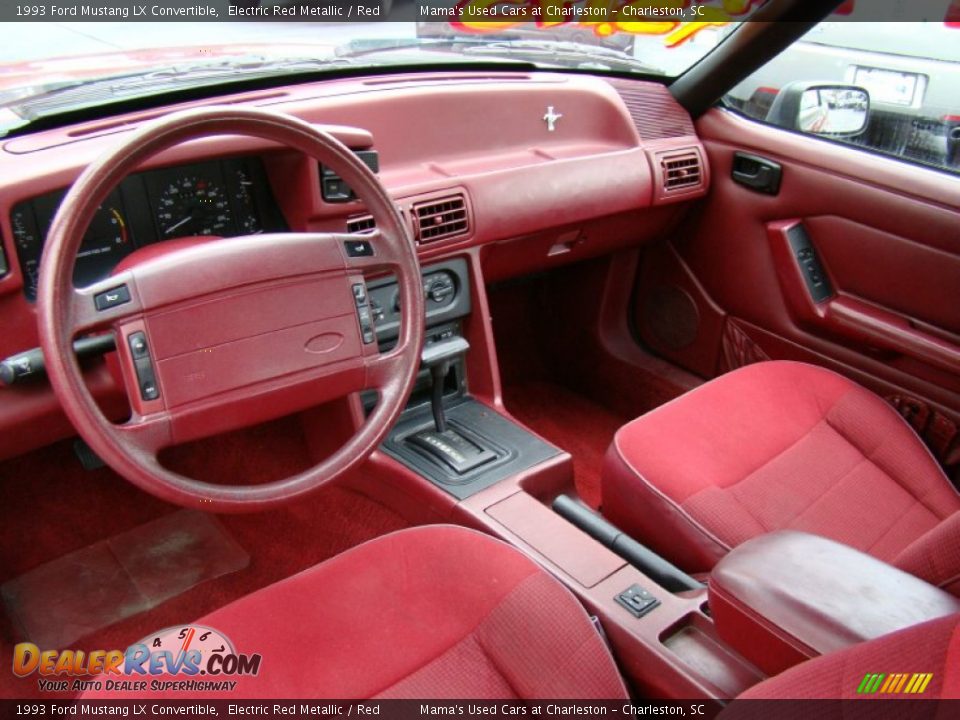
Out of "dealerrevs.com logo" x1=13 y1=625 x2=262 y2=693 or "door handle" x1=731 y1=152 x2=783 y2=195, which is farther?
"door handle" x1=731 y1=152 x2=783 y2=195

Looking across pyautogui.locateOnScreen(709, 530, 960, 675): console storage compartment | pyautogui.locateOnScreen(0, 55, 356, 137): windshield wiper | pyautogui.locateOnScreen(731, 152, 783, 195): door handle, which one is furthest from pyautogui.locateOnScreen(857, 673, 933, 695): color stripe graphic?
pyautogui.locateOnScreen(731, 152, 783, 195): door handle

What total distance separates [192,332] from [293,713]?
51 cm

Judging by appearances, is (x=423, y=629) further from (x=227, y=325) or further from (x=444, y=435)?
(x=444, y=435)

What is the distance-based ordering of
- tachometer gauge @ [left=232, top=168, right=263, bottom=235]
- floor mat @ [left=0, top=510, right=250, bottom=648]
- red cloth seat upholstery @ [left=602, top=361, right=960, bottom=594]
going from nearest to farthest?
1. red cloth seat upholstery @ [left=602, top=361, right=960, bottom=594]
2. tachometer gauge @ [left=232, top=168, right=263, bottom=235]
3. floor mat @ [left=0, top=510, right=250, bottom=648]

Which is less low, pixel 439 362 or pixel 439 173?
pixel 439 173

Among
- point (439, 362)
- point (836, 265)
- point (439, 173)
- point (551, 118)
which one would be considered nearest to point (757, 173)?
point (836, 265)

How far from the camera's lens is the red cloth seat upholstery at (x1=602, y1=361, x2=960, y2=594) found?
1524 millimetres

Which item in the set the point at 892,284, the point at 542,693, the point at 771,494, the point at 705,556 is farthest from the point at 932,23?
the point at 542,693

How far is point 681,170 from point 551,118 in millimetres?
376

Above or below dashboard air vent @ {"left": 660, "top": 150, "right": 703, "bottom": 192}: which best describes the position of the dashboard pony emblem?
above

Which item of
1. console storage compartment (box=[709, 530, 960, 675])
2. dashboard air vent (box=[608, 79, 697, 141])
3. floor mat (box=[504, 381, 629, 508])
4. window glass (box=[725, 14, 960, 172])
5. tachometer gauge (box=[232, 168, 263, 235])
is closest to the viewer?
console storage compartment (box=[709, 530, 960, 675])

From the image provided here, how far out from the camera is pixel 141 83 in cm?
179

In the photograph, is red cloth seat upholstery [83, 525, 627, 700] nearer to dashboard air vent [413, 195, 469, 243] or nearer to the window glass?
dashboard air vent [413, 195, 469, 243]

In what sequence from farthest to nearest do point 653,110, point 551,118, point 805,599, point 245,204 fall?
point 653,110
point 551,118
point 245,204
point 805,599
